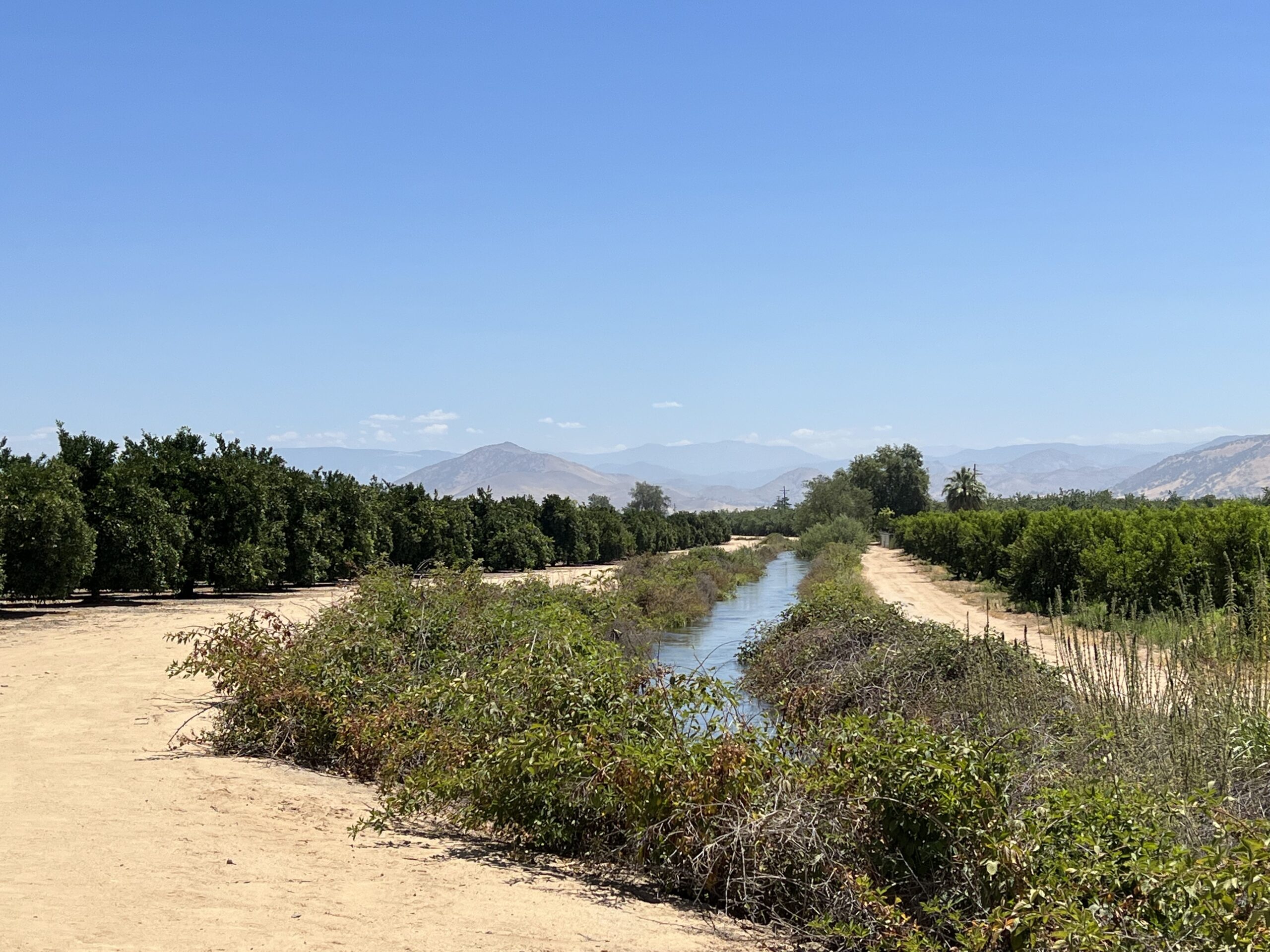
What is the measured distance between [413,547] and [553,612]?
98.5 feet

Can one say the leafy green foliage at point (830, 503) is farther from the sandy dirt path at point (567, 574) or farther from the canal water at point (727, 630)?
the canal water at point (727, 630)

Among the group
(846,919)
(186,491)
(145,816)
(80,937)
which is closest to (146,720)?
(145,816)

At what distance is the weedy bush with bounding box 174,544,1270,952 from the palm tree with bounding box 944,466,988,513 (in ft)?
269

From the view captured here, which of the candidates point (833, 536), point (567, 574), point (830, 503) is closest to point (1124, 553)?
point (567, 574)

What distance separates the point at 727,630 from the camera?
29.1 metres

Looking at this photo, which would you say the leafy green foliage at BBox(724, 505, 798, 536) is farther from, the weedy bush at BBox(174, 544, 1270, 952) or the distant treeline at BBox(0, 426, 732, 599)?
the weedy bush at BBox(174, 544, 1270, 952)

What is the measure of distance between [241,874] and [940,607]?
2622 cm

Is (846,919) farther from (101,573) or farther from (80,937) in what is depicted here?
(101,573)

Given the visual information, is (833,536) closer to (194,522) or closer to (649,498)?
(194,522)

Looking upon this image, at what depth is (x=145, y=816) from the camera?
24.5 feet

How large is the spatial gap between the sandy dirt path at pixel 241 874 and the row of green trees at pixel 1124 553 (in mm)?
6530

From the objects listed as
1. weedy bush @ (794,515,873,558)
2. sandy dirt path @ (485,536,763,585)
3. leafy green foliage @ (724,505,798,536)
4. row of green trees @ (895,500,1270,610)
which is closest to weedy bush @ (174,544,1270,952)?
row of green trees @ (895,500,1270,610)

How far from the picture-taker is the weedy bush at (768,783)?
515cm

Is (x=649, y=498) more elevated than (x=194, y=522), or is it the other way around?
(x=649, y=498)
